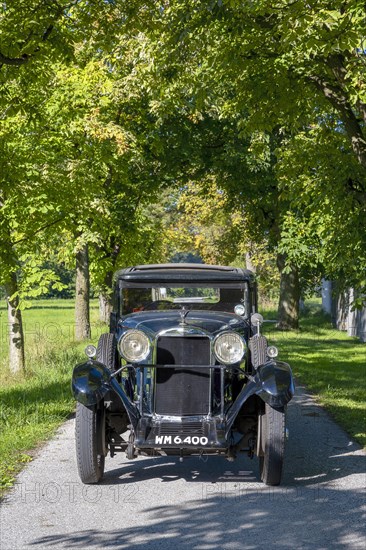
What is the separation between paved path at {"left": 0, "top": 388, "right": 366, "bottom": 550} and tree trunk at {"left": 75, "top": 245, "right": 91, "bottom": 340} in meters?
16.9

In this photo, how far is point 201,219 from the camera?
4259 cm

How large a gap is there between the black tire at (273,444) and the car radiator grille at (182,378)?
1.75 ft

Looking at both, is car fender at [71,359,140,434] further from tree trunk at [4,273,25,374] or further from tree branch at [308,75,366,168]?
tree trunk at [4,273,25,374]

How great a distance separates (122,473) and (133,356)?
1.16m

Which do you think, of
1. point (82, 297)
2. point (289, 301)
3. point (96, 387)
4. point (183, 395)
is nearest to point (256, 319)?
point (183, 395)

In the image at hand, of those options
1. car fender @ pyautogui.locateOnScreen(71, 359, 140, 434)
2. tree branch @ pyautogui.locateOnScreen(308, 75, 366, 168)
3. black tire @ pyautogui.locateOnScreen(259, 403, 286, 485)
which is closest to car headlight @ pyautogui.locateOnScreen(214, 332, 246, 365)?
black tire @ pyautogui.locateOnScreen(259, 403, 286, 485)

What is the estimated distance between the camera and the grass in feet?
30.5

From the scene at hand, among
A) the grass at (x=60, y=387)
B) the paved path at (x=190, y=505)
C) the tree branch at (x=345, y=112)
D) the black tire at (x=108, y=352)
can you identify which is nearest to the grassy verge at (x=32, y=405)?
the grass at (x=60, y=387)

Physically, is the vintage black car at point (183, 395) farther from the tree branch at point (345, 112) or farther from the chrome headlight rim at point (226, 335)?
the tree branch at point (345, 112)

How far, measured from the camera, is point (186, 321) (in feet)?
25.4

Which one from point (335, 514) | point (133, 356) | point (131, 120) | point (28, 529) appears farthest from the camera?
point (131, 120)

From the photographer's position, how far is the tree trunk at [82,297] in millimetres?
25875

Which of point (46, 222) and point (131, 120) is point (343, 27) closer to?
point (46, 222)

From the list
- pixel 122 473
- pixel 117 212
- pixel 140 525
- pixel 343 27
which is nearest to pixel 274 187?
pixel 117 212
